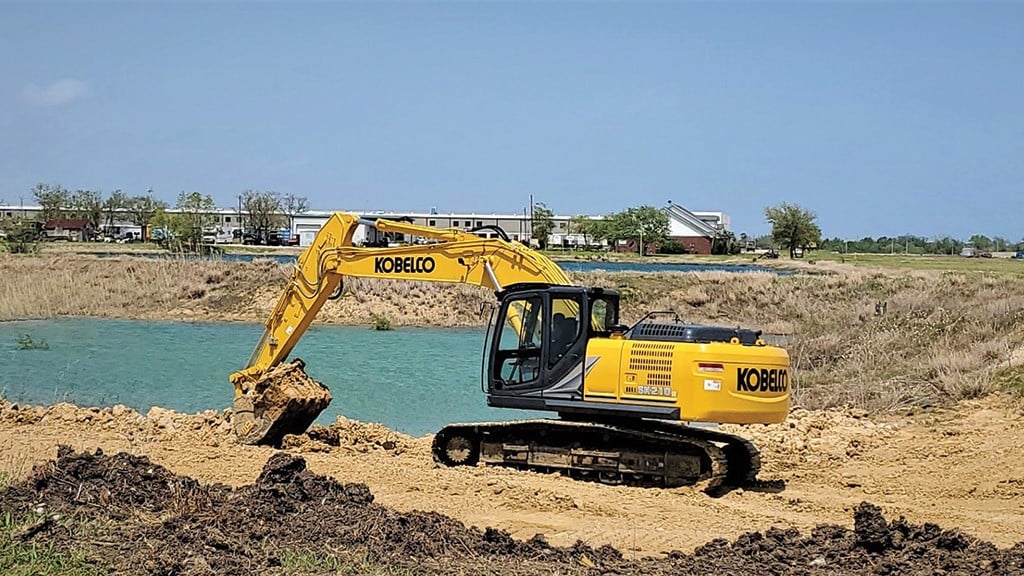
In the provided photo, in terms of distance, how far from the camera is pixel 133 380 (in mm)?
23422

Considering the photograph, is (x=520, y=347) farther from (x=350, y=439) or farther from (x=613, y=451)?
(x=350, y=439)

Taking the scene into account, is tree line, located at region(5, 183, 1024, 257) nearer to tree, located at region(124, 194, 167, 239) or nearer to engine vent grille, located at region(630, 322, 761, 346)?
tree, located at region(124, 194, 167, 239)

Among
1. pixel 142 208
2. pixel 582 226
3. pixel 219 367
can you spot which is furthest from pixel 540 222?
pixel 219 367

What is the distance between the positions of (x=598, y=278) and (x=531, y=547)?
3889 centimetres

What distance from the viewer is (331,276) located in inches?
581

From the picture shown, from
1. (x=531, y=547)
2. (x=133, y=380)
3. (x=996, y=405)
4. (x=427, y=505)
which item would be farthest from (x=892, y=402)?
(x=133, y=380)

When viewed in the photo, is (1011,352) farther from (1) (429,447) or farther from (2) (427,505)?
(2) (427,505)

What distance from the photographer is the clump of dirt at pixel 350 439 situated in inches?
577

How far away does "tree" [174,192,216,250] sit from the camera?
83500mm

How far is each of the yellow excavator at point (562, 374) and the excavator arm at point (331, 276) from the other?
16 millimetres

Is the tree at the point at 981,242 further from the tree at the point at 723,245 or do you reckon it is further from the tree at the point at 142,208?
the tree at the point at 142,208

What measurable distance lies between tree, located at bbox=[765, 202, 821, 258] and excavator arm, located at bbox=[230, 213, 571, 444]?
86467 millimetres

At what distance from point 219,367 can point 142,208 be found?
9248 centimetres

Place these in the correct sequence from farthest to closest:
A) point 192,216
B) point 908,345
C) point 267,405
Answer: point 192,216
point 908,345
point 267,405
